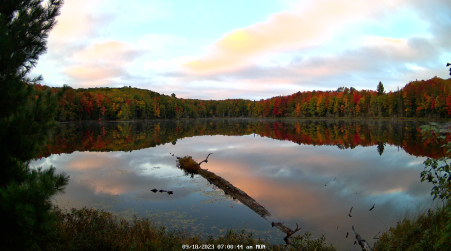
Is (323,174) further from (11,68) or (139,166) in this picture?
(11,68)

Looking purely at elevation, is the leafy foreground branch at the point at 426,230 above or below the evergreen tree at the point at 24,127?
below

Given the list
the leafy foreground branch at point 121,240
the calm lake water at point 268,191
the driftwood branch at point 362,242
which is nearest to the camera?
the leafy foreground branch at point 121,240

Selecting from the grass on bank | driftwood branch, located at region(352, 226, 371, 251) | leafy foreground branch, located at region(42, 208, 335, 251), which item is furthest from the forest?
the grass on bank

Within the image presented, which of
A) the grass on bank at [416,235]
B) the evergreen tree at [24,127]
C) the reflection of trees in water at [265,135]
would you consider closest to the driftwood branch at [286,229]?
the grass on bank at [416,235]

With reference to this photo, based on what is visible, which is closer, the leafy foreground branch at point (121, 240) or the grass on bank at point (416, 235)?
the grass on bank at point (416, 235)

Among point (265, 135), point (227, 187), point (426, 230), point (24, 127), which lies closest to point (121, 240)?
point (24, 127)

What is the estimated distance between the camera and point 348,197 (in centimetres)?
1363

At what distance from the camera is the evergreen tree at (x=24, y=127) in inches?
172

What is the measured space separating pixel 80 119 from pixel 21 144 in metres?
115

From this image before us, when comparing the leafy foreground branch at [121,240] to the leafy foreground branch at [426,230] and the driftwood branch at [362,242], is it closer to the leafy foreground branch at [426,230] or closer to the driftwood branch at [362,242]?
the driftwood branch at [362,242]

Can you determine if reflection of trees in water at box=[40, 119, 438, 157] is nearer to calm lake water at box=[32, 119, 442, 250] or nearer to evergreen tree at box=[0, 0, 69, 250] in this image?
calm lake water at box=[32, 119, 442, 250]

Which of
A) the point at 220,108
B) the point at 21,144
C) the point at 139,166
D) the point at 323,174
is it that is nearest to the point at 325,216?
the point at 323,174

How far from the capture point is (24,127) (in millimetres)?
5367

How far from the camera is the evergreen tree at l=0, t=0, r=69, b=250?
437 cm
